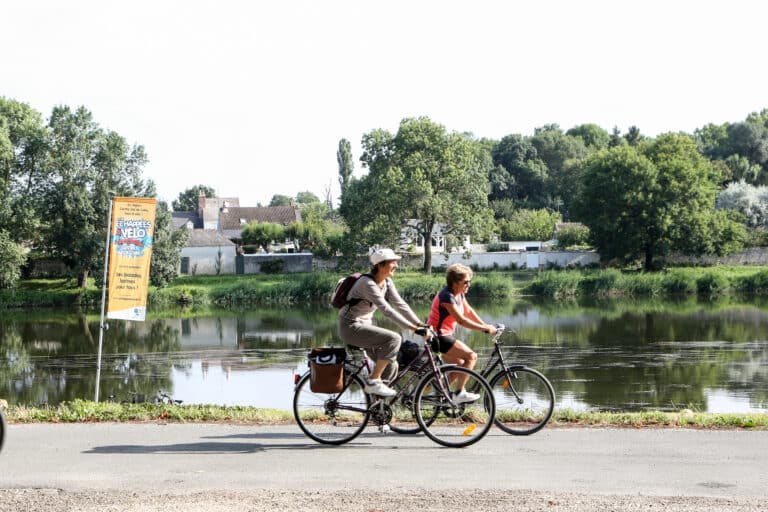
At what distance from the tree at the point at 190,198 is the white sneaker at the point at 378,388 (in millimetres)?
151984

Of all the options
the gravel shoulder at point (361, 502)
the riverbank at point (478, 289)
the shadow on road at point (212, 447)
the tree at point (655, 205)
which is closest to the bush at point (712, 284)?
the riverbank at point (478, 289)

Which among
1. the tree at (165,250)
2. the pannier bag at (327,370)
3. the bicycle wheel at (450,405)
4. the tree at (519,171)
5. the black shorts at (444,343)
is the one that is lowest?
the bicycle wheel at (450,405)

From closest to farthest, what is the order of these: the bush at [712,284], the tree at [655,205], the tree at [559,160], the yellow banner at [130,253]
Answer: the yellow banner at [130,253], the bush at [712,284], the tree at [655,205], the tree at [559,160]

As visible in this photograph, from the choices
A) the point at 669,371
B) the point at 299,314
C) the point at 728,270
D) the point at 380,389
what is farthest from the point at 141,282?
the point at 728,270

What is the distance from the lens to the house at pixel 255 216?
115 meters

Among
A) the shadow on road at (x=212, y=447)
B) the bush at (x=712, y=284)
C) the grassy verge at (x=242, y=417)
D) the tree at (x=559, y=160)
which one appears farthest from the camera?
the tree at (x=559, y=160)

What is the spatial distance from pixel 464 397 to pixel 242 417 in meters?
3.17

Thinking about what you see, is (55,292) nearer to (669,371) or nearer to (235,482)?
(669,371)

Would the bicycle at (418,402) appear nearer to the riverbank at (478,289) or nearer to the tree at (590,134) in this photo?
the riverbank at (478,289)

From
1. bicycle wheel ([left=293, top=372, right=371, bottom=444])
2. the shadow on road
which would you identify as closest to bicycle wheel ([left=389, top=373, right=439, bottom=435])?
the shadow on road

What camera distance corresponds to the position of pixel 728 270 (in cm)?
6450

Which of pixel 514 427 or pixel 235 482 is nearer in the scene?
pixel 235 482

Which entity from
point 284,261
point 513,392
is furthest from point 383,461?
point 284,261

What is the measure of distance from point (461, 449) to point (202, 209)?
115036 mm
